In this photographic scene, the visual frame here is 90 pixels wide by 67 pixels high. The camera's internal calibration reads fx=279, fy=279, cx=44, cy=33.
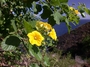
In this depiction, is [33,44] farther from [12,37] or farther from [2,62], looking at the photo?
[2,62]

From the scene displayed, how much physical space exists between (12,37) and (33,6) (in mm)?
328

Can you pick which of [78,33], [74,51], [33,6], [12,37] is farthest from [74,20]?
[78,33]

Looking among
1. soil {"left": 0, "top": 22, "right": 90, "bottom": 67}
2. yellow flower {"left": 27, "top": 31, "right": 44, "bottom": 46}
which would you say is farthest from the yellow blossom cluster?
soil {"left": 0, "top": 22, "right": 90, "bottom": 67}

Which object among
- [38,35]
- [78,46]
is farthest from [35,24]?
[78,46]

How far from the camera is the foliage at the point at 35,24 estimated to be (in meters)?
1.15

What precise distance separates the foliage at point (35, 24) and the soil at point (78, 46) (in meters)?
5.36

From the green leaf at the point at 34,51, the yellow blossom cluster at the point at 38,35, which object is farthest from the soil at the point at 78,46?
the green leaf at the point at 34,51

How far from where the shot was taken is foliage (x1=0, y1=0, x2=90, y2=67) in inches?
45.4

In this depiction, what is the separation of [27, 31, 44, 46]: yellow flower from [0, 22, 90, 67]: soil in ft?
18.9

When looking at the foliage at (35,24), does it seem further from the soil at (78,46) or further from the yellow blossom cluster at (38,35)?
the soil at (78,46)

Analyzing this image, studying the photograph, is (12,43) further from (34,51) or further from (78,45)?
(78,45)

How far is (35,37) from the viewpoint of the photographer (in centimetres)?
117

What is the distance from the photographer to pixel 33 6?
1.45 m

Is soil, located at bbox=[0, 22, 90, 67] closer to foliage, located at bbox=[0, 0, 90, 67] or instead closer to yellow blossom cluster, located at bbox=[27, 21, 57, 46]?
foliage, located at bbox=[0, 0, 90, 67]
